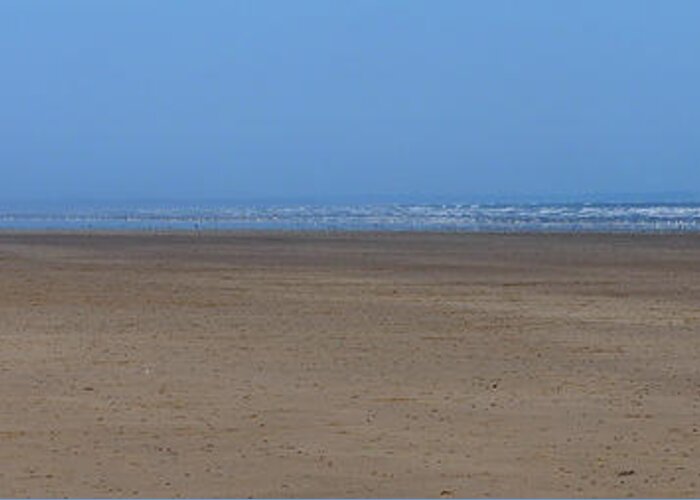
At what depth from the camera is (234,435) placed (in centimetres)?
962

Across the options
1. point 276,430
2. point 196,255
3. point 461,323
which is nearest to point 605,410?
point 276,430

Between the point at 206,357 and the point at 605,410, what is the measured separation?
4590 mm

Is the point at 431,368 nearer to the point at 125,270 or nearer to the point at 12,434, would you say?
the point at 12,434

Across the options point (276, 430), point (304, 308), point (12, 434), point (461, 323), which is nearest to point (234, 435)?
point (276, 430)

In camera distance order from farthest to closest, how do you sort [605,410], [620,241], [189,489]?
[620,241] → [605,410] → [189,489]

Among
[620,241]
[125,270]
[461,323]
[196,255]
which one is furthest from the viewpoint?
[620,241]

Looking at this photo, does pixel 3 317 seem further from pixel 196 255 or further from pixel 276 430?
pixel 196 255

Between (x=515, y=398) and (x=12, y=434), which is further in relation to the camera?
(x=515, y=398)

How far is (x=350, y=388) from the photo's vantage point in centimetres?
1181

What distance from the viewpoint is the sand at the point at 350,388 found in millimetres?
8406

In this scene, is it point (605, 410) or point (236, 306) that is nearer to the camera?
point (605, 410)

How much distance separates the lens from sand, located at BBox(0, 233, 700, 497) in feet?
27.6

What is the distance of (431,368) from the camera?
43.3 feet

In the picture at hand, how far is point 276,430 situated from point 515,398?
2.33 meters
